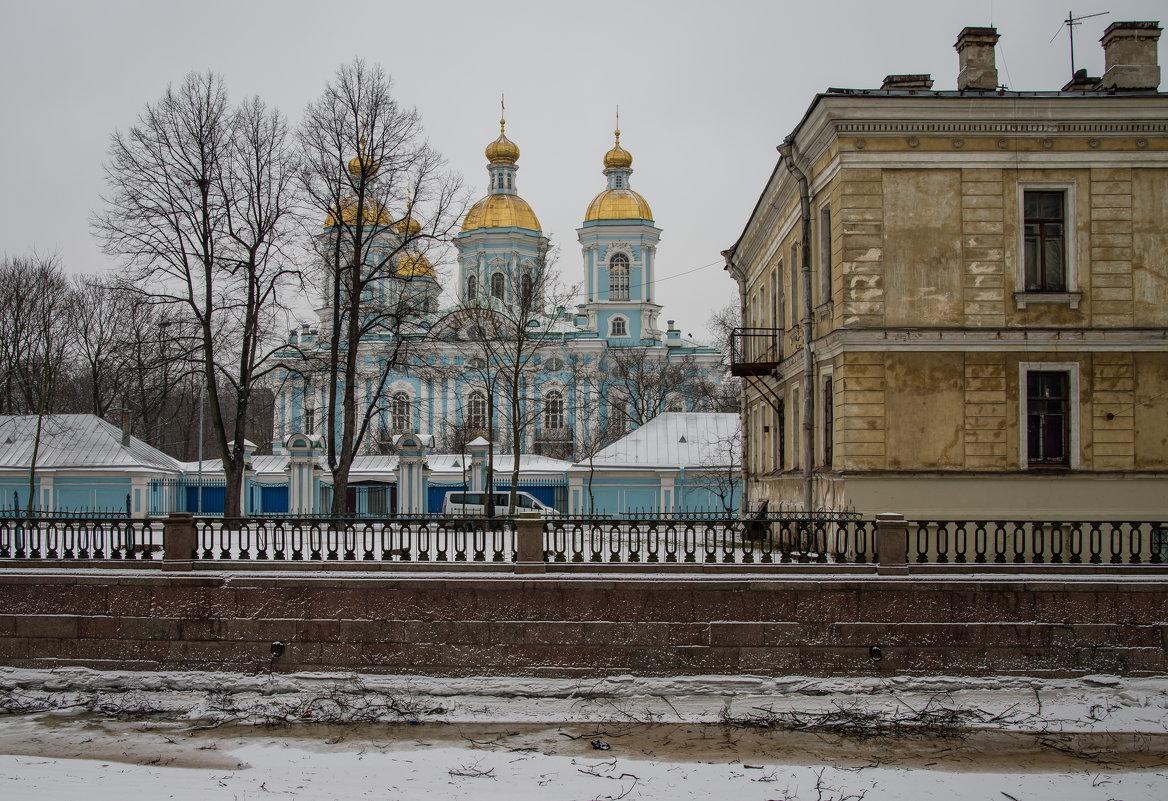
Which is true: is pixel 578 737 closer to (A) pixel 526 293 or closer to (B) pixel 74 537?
(B) pixel 74 537

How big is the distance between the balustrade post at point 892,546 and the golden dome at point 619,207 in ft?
156

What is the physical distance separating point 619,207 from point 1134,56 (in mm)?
43318

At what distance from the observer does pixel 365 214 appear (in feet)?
66.0

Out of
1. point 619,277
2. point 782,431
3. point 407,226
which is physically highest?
point 619,277

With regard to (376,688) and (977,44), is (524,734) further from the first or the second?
(977,44)

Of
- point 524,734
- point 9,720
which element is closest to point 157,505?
point 9,720

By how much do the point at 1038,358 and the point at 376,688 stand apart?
9.72 m

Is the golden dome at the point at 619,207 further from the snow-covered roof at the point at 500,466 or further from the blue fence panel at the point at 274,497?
the blue fence panel at the point at 274,497

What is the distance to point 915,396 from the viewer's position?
44.3 feet

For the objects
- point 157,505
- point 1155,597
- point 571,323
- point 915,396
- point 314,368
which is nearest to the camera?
point 1155,597

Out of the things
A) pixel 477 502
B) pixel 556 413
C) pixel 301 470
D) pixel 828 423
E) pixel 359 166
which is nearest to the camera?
pixel 828 423

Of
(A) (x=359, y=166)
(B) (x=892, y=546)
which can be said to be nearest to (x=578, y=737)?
(B) (x=892, y=546)

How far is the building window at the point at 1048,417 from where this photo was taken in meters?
13.7

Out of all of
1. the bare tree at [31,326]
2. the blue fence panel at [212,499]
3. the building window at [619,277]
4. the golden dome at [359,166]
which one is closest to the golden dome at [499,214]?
the building window at [619,277]
